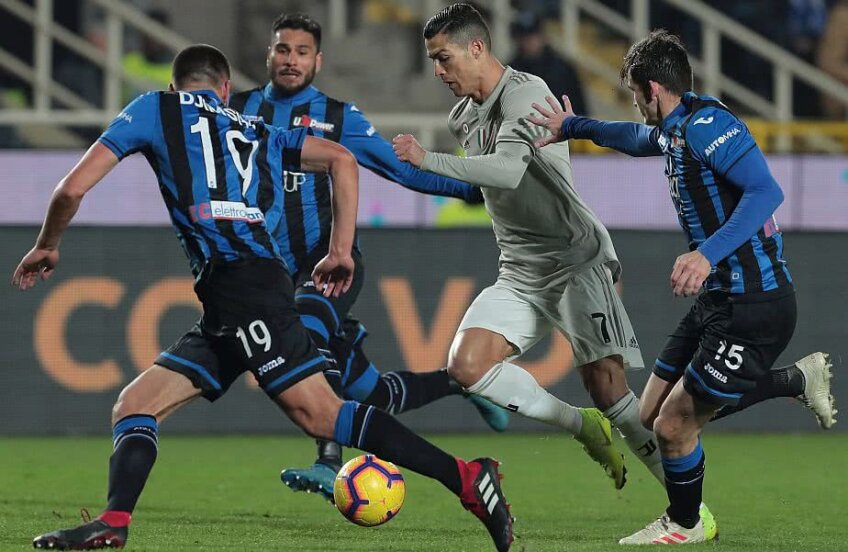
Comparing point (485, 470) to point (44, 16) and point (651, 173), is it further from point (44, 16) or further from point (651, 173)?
point (44, 16)

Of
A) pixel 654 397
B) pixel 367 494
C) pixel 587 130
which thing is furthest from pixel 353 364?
pixel 587 130

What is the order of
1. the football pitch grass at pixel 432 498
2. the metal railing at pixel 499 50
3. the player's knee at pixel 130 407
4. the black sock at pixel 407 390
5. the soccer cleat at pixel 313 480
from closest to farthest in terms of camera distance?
the player's knee at pixel 130 407
the football pitch grass at pixel 432 498
the soccer cleat at pixel 313 480
the black sock at pixel 407 390
the metal railing at pixel 499 50

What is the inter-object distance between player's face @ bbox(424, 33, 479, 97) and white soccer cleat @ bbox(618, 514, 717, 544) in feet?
6.02

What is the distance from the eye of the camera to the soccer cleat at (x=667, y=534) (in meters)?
5.75

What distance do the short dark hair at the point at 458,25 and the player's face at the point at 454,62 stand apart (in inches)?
0.9

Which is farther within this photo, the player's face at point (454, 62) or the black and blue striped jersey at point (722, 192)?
the player's face at point (454, 62)

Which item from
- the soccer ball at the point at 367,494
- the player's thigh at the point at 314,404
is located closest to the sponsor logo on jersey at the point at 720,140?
the player's thigh at the point at 314,404

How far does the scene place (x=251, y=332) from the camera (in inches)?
209

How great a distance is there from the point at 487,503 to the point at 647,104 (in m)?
1.56

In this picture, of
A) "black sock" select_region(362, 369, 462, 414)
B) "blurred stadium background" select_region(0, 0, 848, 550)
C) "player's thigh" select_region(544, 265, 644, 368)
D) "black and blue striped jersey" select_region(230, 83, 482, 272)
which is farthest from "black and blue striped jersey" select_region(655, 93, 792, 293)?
"blurred stadium background" select_region(0, 0, 848, 550)

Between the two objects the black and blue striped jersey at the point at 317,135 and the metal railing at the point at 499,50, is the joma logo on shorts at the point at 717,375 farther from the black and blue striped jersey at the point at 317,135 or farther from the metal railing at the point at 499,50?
the metal railing at the point at 499,50

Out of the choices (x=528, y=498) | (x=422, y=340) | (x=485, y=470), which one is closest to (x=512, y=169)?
→ (x=485, y=470)

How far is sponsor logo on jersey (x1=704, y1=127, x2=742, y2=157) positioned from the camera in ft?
17.8

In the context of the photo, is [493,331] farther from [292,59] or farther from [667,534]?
[292,59]
